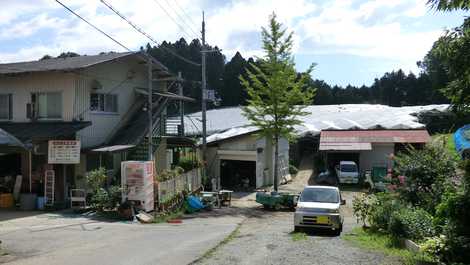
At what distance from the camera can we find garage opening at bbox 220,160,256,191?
121 feet

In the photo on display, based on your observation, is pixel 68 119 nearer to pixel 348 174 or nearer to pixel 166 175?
pixel 166 175

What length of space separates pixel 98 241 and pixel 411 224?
873cm

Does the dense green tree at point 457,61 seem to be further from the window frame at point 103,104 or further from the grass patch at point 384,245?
the window frame at point 103,104

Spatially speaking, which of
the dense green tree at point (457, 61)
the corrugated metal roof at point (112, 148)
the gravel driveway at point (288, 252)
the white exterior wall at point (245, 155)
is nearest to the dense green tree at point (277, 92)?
the white exterior wall at point (245, 155)

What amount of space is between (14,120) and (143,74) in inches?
330

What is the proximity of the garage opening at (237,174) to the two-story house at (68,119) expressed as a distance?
10689 millimetres

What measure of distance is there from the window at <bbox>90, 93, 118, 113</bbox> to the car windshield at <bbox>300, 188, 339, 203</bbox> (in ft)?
42.6

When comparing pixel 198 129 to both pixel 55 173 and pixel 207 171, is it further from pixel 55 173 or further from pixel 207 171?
pixel 55 173

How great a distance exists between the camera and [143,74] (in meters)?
31.4

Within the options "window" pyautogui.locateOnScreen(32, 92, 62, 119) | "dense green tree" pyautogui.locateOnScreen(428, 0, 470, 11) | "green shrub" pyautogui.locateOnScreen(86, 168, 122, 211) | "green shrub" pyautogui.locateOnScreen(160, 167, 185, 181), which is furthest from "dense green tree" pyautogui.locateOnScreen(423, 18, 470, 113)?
"window" pyautogui.locateOnScreen(32, 92, 62, 119)

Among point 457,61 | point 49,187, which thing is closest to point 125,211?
point 49,187

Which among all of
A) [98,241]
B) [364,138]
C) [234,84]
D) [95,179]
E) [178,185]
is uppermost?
[234,84]

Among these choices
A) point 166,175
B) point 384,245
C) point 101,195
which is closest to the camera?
point 384,245

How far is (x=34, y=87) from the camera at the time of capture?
25609 mm
